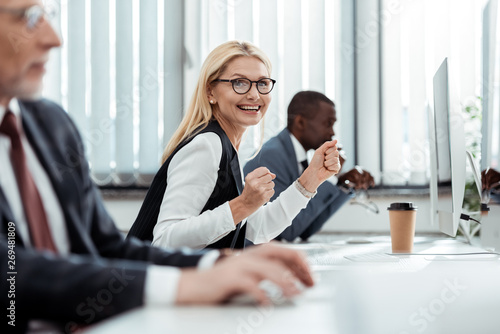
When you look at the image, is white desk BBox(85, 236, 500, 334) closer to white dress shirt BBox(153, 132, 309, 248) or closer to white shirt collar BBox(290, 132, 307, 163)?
white dress shirt BBox(153, 132, 309, 248)

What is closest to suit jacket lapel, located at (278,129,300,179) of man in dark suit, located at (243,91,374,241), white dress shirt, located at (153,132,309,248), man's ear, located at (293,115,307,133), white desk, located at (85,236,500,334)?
man in dark suit, located at (243,91,374,241)

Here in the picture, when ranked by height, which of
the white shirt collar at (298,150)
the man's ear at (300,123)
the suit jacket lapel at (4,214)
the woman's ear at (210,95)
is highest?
the woman's ear at (210,95)

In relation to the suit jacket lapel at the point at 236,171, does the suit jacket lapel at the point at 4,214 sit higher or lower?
higher

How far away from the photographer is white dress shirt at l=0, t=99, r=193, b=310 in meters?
0.61

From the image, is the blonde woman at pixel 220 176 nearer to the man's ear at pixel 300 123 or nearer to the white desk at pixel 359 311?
A: the white desk at pixel 359 311

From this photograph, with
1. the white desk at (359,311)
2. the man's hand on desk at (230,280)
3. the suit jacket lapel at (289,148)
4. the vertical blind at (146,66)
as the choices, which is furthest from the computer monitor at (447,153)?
the vertical blind at (146,66)

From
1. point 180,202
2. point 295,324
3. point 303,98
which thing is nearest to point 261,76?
point 180,202

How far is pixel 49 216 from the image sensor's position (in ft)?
2.43

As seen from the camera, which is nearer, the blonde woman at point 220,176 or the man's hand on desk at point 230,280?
the man's hand on desk at point 230,280

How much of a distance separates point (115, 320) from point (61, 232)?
24cm

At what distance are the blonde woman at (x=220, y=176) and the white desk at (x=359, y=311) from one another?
1.48ft

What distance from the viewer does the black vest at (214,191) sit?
1.50 metres

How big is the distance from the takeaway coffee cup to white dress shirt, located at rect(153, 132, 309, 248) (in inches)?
20.3

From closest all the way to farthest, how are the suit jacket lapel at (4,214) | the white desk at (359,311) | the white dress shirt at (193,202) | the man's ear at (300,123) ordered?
the white desk at (359,311), the suit jacket lapel at (4,214), the white dress shirt at (193,202), the man's ear at (300,123)
